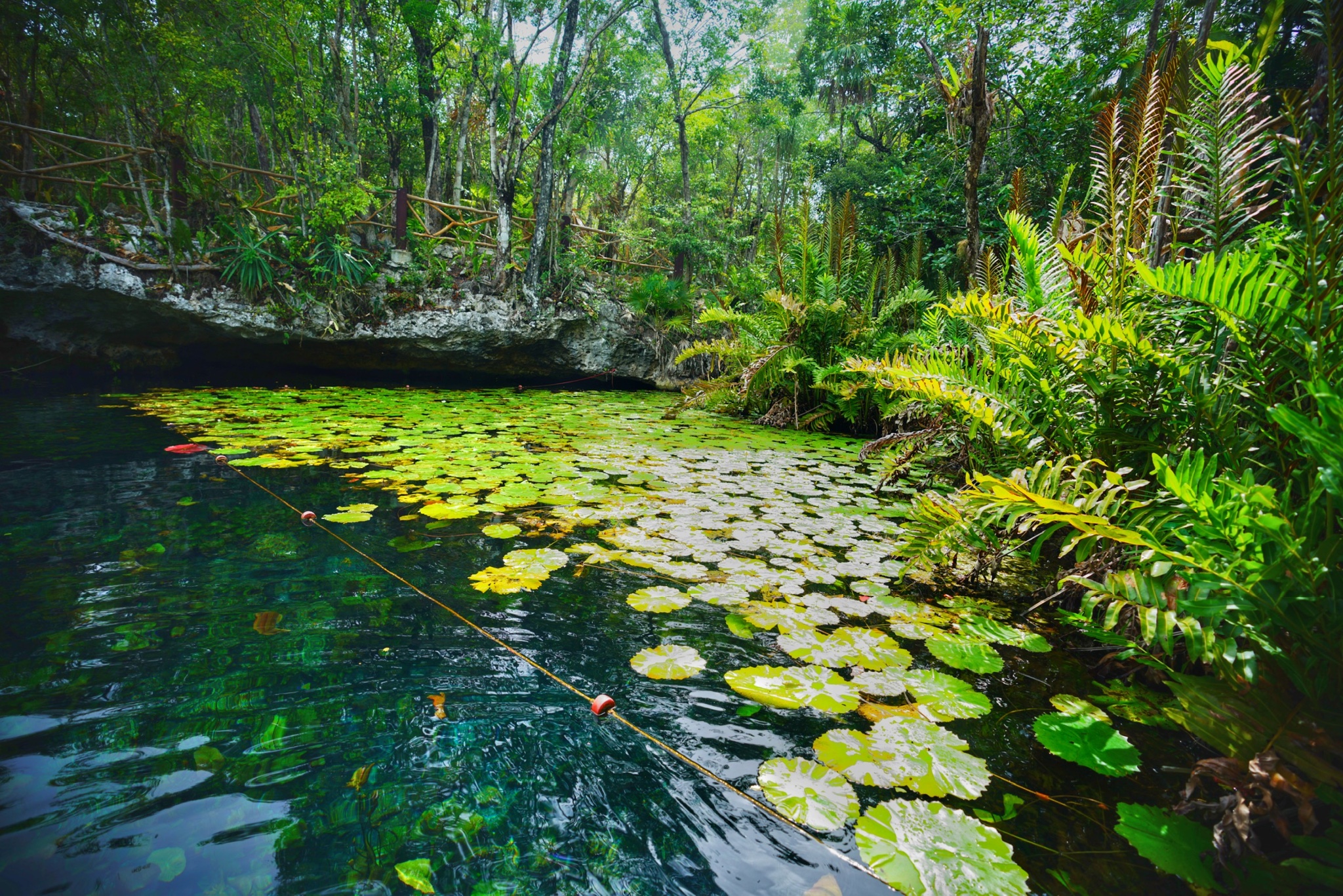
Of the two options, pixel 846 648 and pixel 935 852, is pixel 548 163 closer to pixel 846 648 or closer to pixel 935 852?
pixel 846 648

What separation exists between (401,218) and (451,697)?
7.69m

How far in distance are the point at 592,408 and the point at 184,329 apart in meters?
4.57

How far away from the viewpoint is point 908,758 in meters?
1.06

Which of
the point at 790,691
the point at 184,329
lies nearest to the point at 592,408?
the point at 184,329

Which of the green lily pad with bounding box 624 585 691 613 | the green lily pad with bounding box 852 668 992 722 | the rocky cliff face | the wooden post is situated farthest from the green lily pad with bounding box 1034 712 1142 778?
the wooden post

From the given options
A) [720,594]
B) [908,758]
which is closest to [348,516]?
[720,594]

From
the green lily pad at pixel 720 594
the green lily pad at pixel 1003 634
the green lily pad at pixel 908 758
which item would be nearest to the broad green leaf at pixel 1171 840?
the green lily pad at pixel 908 758

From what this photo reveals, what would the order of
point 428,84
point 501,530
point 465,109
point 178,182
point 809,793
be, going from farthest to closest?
point 465,109 < point 428,84 < point 178,182 < point 501,530 < point 809,793

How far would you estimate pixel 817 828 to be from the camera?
919mm

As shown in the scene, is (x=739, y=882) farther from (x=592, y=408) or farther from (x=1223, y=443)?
(x=592, y=408)

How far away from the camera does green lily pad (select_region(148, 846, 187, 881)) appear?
0.76 meters

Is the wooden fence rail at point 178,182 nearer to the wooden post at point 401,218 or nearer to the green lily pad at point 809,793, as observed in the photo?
the wooden post at point 401,218

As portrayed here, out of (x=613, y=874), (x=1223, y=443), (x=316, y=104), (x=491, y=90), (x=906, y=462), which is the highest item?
(x=491, y=90)

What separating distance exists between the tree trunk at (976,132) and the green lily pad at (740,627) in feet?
9.01
